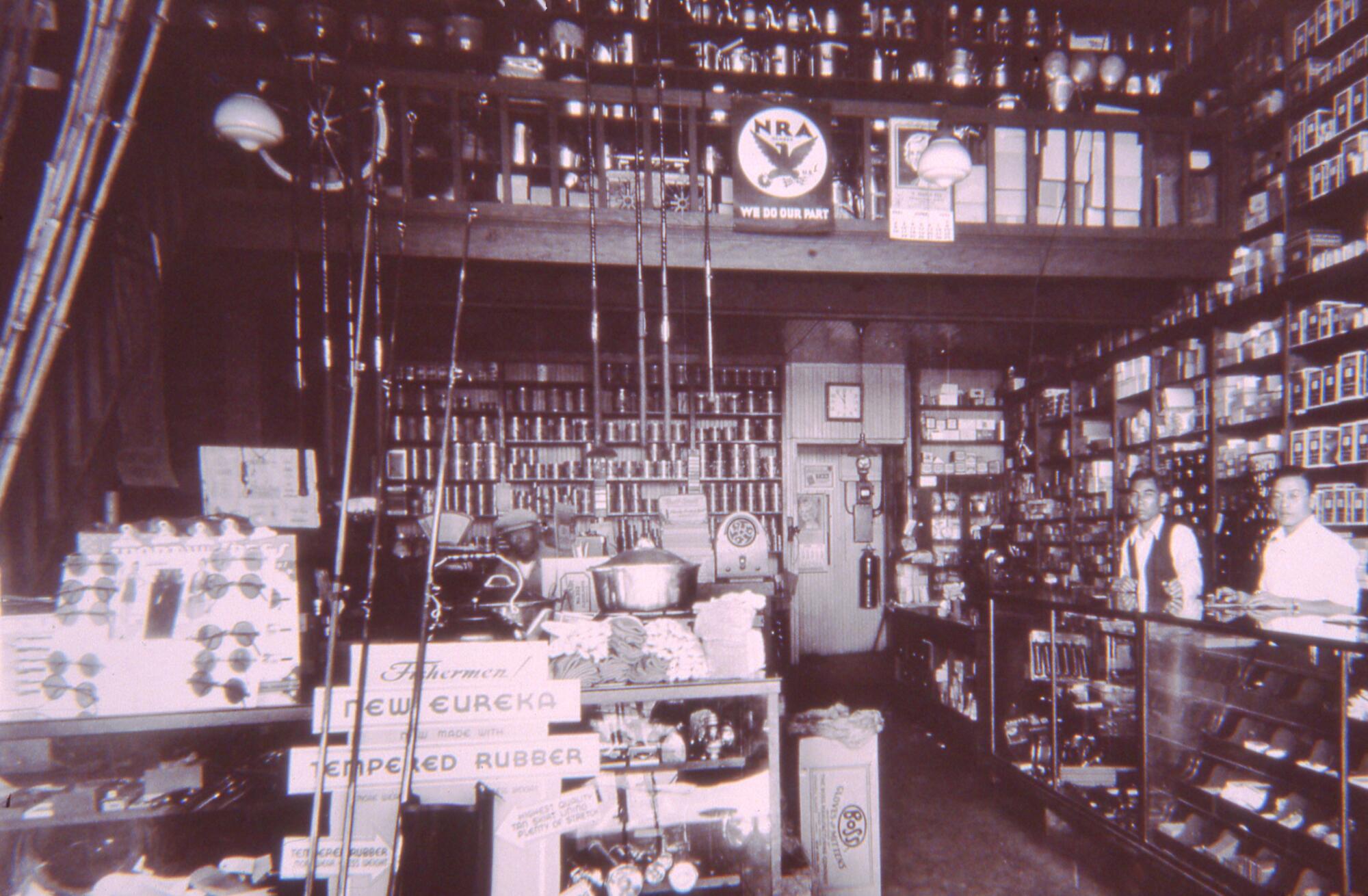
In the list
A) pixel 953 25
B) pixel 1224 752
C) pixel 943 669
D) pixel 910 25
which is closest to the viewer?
pixel 1224 752

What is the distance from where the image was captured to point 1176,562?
427cm

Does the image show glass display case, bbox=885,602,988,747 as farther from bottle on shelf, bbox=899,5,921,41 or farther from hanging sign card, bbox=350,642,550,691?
bottle on shelf, bbox=899,5,921,41

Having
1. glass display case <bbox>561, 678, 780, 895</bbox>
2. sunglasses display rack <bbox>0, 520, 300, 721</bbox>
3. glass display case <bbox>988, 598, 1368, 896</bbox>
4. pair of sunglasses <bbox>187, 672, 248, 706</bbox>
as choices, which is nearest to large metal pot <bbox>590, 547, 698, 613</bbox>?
glass display case <bbox>561, 678, 780, 895</bbox>

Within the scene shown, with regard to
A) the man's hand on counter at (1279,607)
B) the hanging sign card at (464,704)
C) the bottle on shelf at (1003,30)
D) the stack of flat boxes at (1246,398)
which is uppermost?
the bottle on shelf at (1003,30)

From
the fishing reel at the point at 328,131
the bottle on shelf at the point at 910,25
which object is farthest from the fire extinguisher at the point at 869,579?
the fishing reel at the point at 328,131

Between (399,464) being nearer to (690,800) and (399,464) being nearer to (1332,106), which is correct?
(690,800)

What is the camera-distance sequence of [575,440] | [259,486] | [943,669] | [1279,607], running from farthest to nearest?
[575,440], [943,669], [1279,607], [259,486]

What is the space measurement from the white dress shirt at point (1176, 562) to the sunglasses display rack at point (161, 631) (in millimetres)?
4181

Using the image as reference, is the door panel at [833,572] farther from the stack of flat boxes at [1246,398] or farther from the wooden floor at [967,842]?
the stack of flat boxes at [1246,398]

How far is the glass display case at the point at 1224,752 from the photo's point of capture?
230cm

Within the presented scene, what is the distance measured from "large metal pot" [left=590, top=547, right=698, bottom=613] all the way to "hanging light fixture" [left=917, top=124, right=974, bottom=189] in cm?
309

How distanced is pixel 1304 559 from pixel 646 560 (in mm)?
3185

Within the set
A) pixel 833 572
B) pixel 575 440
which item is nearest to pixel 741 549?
pixel 833 572

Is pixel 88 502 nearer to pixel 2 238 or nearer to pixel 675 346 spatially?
pixel 2 238
